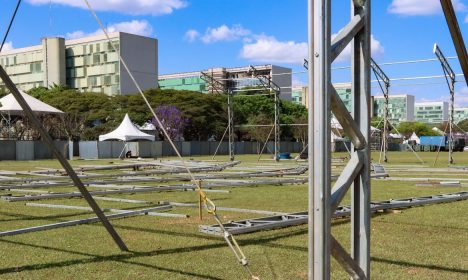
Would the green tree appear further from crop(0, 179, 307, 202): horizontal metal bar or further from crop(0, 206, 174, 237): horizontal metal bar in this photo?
crop(0, 206, 174, 237): horizontal metal bar

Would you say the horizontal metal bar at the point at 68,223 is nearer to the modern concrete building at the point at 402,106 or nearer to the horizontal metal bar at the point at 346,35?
the horizontal metal bar at the point at 346,35

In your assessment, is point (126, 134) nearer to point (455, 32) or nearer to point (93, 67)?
point (455, 32)

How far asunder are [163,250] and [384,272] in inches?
99.8

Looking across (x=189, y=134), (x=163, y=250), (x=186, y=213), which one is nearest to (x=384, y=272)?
(x=163, y=250)

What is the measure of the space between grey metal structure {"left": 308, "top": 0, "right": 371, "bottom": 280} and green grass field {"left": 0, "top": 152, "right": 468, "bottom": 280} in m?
1.79

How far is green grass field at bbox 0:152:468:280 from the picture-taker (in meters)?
5.35

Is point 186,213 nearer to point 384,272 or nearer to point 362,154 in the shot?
point 384,272

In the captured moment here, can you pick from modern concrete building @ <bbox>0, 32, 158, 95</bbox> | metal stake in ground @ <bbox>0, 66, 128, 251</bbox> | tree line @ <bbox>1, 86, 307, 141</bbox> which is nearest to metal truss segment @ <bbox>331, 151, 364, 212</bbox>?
metal stake in ground @ <bbox>0, 66, 128, 251</bbox>

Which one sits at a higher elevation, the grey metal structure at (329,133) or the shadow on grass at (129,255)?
the grey metal structure at (329,133)

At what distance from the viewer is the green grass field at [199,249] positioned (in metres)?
5.35

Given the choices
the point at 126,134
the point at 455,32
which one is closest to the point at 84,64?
the point at 126,134

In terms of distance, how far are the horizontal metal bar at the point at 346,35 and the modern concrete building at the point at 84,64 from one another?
3649 inches

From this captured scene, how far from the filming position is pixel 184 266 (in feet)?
18.3

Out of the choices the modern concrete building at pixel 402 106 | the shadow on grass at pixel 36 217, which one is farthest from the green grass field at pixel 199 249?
the modern concrete building at pixel 402 106
